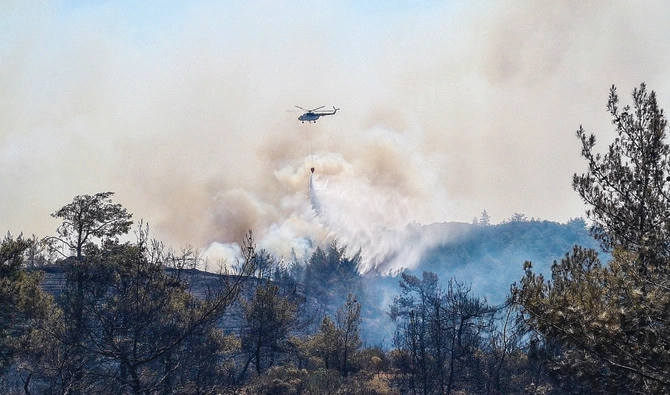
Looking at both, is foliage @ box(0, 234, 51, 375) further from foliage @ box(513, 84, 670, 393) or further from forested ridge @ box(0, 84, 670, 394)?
foliage @ box(513, 84, 670, 393)

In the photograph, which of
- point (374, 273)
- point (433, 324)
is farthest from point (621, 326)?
point (374, 273)

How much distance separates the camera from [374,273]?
5536 inches

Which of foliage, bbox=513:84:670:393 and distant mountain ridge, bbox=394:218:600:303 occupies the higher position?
distant mountain ridge, bbox=394:218:600:303

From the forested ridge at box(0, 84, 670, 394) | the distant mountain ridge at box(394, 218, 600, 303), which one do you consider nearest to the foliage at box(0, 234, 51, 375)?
the forested ridge at box(0, 84, 670, 394)

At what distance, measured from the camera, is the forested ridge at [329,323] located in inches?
491

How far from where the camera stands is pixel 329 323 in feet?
134

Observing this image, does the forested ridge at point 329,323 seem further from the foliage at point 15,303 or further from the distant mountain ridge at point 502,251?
the distant mountain ridge at point 502,251

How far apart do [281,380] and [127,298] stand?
19.5m

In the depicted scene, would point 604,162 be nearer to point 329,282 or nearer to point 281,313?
point 281,313

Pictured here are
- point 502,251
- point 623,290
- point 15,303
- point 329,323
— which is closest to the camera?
point 623,290

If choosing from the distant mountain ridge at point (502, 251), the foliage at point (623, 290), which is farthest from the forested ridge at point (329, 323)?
the distant mountain ridge at point (502, 251)

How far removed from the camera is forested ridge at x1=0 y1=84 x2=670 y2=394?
40.9 feet

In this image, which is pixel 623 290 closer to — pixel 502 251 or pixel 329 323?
pixel 329 323

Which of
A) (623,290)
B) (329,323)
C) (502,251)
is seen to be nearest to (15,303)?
(329,323)
